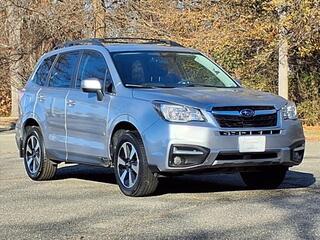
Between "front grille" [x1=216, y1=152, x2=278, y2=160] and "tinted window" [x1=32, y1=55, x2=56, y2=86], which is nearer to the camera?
"front grille" [x1=216, y1=152, x2=278, y2=160]

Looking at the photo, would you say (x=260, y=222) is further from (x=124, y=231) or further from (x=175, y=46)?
(x=175, y=46)

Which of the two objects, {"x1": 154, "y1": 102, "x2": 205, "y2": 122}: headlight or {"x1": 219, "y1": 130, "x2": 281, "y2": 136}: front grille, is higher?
{"x1": 154, "y1": 102, "x2": 205, "y2": 122}: headlight

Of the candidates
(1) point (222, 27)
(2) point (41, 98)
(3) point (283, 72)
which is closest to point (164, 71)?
(2) point (41, 98)

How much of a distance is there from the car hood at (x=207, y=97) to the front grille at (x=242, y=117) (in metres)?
0.06

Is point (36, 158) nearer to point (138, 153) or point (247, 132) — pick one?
point (138, 153)

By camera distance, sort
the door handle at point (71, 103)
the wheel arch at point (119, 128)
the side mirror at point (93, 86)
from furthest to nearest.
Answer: the door handle at point (71, 103)
the side mirror at point (93, 86)
the wheel arch at point (119, 128)

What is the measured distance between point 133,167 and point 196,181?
6.26 ft

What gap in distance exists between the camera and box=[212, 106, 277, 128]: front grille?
8406mm

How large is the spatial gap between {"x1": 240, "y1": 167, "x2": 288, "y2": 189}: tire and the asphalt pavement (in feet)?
0.43

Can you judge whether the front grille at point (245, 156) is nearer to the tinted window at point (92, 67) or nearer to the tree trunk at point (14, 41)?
the tinted window at point (92, 67)

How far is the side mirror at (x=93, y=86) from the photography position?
925 centimetres

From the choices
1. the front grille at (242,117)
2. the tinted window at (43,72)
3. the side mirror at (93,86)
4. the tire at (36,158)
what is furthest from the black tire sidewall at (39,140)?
the front grille at (242,117)

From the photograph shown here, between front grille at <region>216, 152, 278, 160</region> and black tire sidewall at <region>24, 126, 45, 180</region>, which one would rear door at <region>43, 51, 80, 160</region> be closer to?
black tire sidewall at <region>24, 126, 45, 180</region>

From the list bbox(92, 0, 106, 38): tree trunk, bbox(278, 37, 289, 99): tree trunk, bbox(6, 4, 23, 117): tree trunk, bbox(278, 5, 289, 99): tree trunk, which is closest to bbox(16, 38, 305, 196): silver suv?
bbox(278, 5, 289, 99): tree trunk
